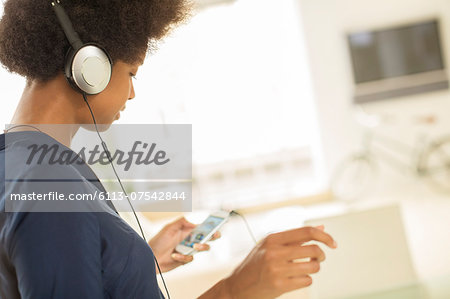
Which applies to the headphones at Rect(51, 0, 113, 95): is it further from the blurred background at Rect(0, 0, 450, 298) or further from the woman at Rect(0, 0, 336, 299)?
the blurred background at Rect(0, 0, 450, 298)

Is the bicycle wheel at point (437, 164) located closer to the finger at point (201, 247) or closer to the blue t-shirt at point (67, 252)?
the finger at point (201, 247)

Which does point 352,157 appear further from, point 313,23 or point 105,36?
point 105,36

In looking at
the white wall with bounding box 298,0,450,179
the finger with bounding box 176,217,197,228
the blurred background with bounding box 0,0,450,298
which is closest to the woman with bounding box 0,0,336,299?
the finger with bounding box 176,217,197,228

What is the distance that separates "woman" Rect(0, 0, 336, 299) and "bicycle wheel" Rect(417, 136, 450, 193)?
416cm

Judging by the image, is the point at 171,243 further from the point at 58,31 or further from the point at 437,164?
the point at 437,164

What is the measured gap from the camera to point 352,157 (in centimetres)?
454

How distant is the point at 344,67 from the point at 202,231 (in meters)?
4.14

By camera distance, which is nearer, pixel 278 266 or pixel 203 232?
pixel 278 266

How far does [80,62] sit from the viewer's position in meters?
0.64

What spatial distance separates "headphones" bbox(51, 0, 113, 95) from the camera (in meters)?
0.64

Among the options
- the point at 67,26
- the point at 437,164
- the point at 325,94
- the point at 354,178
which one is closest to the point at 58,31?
the point at 67,26

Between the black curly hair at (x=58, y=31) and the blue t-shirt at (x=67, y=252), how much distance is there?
0.12m

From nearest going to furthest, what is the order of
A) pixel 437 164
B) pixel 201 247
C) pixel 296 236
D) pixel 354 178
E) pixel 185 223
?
pixel 296 236 → pixel 201 247 → pixel 185 223 → pixel 354 178 → pixel 437 164

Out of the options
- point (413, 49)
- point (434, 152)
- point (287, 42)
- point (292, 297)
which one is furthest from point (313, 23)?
point (292, 297)
